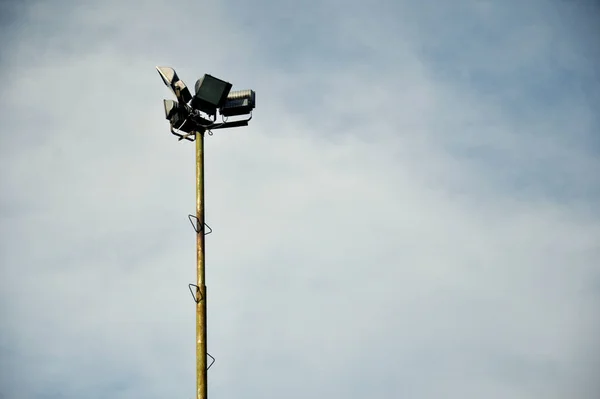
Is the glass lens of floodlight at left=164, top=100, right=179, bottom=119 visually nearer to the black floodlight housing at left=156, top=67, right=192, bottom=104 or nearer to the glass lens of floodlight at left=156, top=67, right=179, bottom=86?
the black floodlight housing at left=156, top=67, right=192, bottom=104

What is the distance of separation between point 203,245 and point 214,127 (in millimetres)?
2784

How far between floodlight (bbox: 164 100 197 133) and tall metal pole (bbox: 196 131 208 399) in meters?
0.58

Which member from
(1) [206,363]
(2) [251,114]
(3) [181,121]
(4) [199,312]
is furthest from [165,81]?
(1) [206,363]

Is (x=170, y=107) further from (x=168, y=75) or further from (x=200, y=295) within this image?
(x=200, y=295)

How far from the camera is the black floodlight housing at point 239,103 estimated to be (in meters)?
14.7

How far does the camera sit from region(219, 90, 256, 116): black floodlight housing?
1474 centimetres

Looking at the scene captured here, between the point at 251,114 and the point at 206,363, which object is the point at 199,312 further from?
the point at 251,114

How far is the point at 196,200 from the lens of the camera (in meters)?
13.8

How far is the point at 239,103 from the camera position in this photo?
1485cm

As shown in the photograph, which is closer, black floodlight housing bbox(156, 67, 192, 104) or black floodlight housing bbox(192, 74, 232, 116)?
black floodlight housing bbox(192, 74, 232, 116)

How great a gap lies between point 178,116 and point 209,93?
885 millimetres

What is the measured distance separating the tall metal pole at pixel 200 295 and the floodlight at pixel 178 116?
0.58 metres

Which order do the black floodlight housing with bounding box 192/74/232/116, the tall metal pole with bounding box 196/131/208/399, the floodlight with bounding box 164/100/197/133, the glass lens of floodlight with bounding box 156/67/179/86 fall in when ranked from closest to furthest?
the tall metal pole with bounding box 196/131/208/399 < the black floodlight housing with bounding box 192/74/232/116 < the floodlight with bounding box 164/100/197/133 < the glass lens of floodlight with bounding box 156/67/179/86

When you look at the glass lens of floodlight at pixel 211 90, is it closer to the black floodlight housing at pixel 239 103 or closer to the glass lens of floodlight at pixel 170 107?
the black floodlight housing at pixel 239 103
